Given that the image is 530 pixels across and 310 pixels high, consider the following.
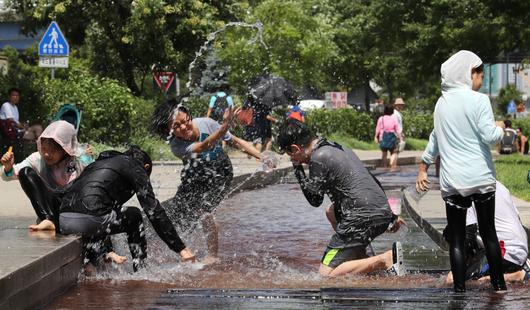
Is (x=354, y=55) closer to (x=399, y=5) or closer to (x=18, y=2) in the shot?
(x=399, y=5)

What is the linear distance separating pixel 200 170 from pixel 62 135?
1.33m

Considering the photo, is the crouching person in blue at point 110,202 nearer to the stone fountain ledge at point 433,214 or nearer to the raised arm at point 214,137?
the raised arm at point 214,137

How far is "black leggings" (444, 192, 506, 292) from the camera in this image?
725 cm

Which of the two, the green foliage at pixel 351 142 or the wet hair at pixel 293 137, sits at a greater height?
the wet hair at pixel 293 137

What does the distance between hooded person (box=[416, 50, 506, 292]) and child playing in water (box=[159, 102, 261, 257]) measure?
2.04 metres

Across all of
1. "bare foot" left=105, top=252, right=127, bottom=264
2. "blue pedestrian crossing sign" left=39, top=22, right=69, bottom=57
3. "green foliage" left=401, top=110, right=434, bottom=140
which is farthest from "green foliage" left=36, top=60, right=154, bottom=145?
"green foliage" left=401, top=110, right=434, bottom=140

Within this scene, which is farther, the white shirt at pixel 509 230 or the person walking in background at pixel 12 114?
the person walking in background at pixel 12 114

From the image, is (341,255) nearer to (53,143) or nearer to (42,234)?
(42,234)

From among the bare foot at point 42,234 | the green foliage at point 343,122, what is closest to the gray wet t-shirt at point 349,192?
the bare foot at point 42,234

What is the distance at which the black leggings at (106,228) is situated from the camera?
7934 millimetres

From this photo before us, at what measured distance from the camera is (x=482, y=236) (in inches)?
288

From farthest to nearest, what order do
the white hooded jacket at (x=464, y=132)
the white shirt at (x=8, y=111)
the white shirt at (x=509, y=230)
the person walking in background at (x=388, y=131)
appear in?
the person walking in background at (x=388, y=131)
the white shirt at (x=8, y=111)
the white shirt at (x=509, y=230)
the white hooded jacket at (x=464, y=132)

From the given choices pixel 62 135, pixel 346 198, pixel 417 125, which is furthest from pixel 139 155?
pixel 417 125

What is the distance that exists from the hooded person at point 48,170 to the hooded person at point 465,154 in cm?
265
